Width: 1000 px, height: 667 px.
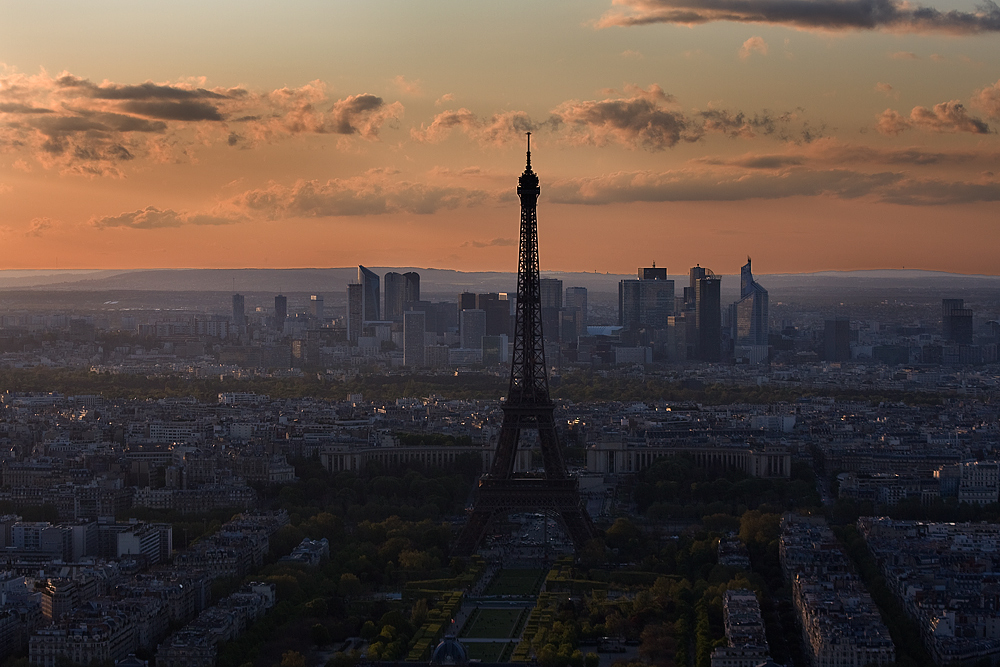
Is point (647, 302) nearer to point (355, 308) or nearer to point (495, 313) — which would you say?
point (495, 313)

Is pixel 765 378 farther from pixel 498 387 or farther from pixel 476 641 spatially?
pixel 476 641

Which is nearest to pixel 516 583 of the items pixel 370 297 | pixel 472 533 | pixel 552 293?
pixel 472 533

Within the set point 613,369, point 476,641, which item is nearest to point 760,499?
point 476,641

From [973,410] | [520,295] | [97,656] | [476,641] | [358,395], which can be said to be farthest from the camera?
[358,395]

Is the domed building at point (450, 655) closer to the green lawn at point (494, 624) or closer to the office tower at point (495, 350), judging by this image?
the green lawn at point (494, 624)

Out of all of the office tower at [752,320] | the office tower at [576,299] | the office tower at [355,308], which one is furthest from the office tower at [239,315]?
the office tower at [752,320]

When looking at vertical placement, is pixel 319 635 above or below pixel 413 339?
below
